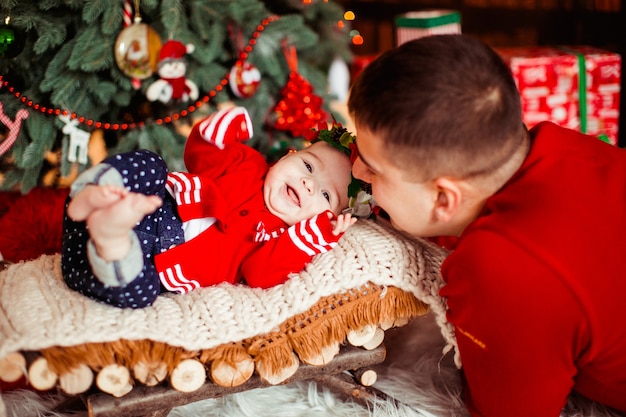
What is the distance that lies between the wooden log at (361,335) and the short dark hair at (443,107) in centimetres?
A: 33

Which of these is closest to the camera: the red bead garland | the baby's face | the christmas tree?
the baby's face

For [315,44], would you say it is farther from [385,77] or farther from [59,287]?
[59,287]

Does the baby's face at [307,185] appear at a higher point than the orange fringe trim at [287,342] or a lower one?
higher

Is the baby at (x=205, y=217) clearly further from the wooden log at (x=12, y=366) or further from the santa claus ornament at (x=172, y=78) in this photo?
the santa claus ornament at (x=172, y=78)

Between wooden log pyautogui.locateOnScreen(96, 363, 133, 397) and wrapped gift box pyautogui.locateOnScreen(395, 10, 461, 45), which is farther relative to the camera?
wrapped gift box pyautogui.locateOnScreen(395, 10, 461, 45)

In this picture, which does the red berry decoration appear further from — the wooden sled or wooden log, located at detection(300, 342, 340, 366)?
wooden log, located at detection(300, 342, 340, 366)

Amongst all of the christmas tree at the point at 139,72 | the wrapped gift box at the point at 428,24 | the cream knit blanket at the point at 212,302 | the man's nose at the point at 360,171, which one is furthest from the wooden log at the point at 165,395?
the wrapped gift box at the point at 428,24

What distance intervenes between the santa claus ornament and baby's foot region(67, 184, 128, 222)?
2.51ft

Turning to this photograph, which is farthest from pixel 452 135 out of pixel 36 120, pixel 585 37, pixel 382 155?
pixel 585 37

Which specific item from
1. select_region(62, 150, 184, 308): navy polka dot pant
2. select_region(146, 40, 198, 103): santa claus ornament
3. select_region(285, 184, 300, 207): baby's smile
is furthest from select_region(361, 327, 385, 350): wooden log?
select_region(146, 40, 198, 103): santa claus ornament

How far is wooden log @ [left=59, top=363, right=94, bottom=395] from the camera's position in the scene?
3.27 feet

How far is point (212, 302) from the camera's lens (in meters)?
1.12

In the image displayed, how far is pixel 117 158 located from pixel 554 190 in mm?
796

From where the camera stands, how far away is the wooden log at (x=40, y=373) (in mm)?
979
